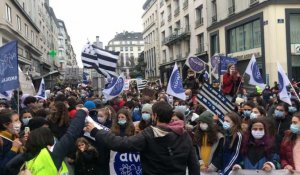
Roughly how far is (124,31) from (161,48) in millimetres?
105036

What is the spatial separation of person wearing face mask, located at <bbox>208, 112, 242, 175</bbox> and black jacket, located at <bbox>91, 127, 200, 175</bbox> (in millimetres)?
1509

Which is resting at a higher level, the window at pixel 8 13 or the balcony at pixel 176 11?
the balcony at pixel 176 11

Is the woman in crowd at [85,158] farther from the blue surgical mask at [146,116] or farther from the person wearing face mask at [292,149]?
the person wearing face mask at [292,149]

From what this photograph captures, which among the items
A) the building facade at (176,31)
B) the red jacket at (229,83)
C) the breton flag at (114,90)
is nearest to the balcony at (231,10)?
the building facade at (176,31)

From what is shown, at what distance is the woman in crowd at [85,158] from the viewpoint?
5.65m

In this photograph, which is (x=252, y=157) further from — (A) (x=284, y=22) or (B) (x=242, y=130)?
(A) (x=284, y=22)

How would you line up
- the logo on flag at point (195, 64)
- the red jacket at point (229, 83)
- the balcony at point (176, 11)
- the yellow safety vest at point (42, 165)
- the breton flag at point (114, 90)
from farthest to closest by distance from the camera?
the balcony at point (176, 11) < the logo on flag at point (195, 64) < the breton flag at point (114, 90) < the red jacket at point (229, 83) < the yellow safety vest at point (42, 165)

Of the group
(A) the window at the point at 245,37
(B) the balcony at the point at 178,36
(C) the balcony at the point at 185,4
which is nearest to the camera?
(A) the window at the point at 245,37

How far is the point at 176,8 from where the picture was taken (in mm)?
51969

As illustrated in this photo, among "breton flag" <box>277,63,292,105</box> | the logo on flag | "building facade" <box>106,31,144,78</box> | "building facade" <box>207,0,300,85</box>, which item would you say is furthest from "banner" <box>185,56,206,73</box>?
"building facade" <box>106,31,144,78</box>

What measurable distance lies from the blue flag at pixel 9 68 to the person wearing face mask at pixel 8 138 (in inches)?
104

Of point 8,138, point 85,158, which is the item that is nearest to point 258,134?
point 85,158

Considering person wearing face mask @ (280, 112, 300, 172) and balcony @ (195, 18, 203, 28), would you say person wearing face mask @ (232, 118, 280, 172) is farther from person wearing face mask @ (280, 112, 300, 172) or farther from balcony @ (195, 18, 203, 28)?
balcony @ (195, 18, 203, 28)

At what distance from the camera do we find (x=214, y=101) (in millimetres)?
7945
